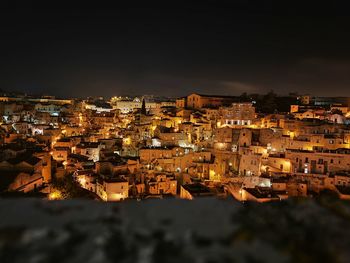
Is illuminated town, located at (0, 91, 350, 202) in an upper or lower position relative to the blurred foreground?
lower

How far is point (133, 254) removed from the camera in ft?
8.85

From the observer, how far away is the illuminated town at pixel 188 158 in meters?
20.8

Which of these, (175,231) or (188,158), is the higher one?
(175,231)

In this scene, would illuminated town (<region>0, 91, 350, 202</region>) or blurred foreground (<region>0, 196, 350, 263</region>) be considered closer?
blurred foreground (<region>0, 196, 350, 263</region>)

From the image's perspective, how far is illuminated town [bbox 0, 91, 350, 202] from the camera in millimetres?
20786

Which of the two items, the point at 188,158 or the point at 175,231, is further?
the point at 188,158

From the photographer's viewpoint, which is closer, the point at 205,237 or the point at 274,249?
the point at 274,249

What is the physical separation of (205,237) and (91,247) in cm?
99

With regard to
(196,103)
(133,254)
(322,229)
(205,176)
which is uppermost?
(196,103)

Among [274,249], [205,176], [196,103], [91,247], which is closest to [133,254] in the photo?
[91,247]

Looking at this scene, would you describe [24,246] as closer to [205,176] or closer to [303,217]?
[303,217]

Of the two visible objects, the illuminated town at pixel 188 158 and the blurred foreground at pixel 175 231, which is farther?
the illuminated town at pixel 188 158

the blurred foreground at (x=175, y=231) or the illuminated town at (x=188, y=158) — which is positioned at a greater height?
the blurred foreground at (x=175, y=231)

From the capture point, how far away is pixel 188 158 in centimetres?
2859
